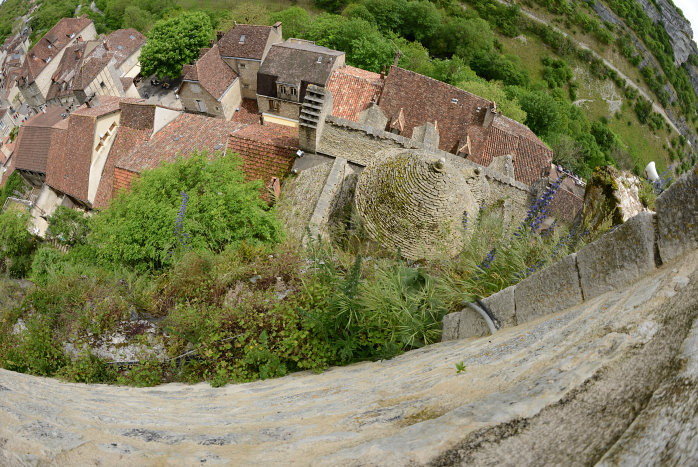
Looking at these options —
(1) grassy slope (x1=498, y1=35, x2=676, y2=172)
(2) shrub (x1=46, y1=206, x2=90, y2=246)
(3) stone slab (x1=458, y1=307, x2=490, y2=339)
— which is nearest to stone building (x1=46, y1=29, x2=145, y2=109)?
(2) shrub (x1=46, y1=206, x2=90, y2=246)

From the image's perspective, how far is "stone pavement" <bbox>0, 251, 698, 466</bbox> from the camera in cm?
148

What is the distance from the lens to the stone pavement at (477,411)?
1480mm

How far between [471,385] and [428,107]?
20.4 m

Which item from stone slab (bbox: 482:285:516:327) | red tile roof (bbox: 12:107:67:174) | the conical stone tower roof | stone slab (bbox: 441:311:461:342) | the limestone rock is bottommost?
red tile roof (bbox: 12:107:67:174)

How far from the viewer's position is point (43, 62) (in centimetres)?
5262

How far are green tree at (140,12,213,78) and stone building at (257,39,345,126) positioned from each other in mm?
14881

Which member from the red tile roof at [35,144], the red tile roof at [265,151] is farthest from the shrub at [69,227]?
the red tile roof at [35,144]

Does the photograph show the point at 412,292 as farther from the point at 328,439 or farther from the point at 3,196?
the point at 3,196

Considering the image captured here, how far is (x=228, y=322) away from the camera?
532 cm

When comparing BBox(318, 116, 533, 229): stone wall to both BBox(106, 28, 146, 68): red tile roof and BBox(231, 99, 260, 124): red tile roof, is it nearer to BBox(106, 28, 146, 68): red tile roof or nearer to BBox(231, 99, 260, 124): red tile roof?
BBox(231, 99, 260, 124): red tile roof

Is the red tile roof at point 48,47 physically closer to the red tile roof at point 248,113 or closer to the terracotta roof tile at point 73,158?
the red tile roof at point 248,113

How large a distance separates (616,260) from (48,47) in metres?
74.3

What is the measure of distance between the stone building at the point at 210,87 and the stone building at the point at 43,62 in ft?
141

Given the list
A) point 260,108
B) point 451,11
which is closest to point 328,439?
point 260,108
